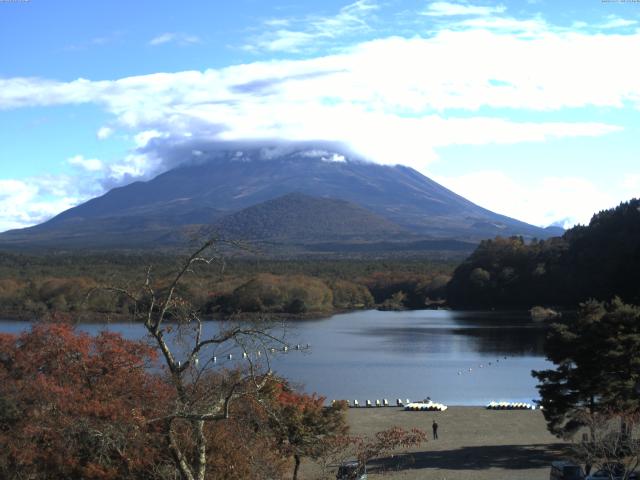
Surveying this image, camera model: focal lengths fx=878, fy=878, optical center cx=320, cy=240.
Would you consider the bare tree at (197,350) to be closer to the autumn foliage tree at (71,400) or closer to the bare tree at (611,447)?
the autumn foliage tree at (71,400)

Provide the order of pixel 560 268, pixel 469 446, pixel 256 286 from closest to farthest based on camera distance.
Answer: pixel 469 446 < pixel 560 268 < pixel 256 286

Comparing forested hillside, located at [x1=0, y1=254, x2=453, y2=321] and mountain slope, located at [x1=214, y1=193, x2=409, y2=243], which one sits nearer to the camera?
forested hillside, located at [x1=0, y1=254, x2=453, y2=321]

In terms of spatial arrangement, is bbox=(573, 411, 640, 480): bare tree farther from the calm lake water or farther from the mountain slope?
the mountain slope

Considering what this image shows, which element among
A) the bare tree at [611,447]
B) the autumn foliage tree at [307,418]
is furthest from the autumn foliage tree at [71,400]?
the bare tree at [611,447]

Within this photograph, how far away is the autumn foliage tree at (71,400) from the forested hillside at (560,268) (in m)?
50.8

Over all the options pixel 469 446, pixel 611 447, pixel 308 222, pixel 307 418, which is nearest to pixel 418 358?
pixel 469 446

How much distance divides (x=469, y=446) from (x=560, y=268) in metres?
53.5

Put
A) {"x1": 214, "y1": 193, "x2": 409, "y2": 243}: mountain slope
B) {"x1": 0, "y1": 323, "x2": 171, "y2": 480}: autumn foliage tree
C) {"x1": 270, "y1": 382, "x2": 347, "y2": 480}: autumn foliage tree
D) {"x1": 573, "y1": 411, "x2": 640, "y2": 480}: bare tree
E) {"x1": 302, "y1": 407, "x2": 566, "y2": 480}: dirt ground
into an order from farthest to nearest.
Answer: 1. {"x1": 214, "y1": 193, "x2": 409, "y2": 243}: mountain slope
2. {"x1": 302, "y1": 407, "x2": 566, "y2": 480}: dirt ground
3. {"x1": 270, "y1": 382, "x2": 347, "y2": 480}: autumn foliage tree
4. {"x1": 573, "y1": 411, "x2": 640, "y2": 480}: bare tree
5. {"x1": 0, "y1": 323, "x2": 171, "y2": 480}: autumn foliage tree

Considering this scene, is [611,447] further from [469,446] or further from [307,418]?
[469,446]

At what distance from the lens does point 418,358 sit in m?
43.7

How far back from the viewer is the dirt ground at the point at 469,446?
16.8 metres

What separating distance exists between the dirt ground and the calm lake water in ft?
12.5

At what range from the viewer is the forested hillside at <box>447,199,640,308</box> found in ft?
212

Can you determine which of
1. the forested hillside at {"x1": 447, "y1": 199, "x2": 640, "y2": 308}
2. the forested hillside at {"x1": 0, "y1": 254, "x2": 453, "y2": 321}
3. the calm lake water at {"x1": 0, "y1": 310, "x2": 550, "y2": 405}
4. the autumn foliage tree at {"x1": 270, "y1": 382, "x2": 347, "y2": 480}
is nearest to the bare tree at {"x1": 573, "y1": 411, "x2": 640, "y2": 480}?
the autumn foliage tree at {"x1": 270, "y1": 382, "x2": 347, "y2": 480}
